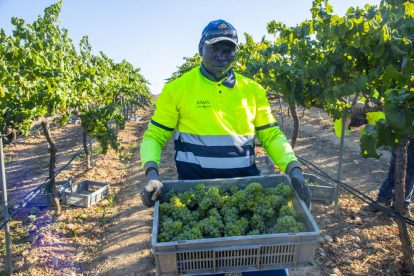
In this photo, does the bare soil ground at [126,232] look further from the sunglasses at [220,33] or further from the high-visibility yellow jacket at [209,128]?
the sunglasses at [220,33]

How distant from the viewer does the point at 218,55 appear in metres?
2.00

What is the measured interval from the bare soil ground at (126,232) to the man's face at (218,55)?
254 centimetres

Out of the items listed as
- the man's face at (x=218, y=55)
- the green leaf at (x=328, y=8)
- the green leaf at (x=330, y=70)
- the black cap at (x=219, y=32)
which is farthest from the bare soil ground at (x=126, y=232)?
the green leaf at (x=328, y=8)

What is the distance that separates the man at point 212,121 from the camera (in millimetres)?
2012

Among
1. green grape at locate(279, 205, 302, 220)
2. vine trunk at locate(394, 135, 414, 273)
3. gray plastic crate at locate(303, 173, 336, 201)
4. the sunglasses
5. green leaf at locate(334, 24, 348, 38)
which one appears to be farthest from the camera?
gray plastic crate at locate(303, 173, 336, 201)

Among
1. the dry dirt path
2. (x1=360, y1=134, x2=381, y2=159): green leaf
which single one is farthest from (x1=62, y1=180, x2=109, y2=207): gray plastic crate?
(x1=360, y1=134, x2=381, y2=159): green leaf

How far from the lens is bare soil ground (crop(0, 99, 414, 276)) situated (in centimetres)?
337

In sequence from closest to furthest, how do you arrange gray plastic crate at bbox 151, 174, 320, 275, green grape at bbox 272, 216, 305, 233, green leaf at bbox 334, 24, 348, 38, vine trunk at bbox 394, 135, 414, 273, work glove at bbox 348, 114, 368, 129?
gray plastic crate at bbox 151, 174, 320, 275 < green grape at bbox 272, 216, 305, 233 < green leaf at bbox 334, 24, 348, 38 < vine trunk at bbox 394, 135, 414, 273 < work glove at bbox 348, 114, 368, 129

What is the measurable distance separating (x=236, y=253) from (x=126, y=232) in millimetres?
3260

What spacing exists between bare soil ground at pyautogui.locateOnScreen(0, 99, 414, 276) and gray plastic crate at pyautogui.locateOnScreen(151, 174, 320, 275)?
2.03m

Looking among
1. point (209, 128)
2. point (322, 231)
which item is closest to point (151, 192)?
point (209, 128)

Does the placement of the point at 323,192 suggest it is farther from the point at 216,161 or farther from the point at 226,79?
the point at 226,79

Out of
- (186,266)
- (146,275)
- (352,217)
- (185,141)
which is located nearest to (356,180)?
(352,217)

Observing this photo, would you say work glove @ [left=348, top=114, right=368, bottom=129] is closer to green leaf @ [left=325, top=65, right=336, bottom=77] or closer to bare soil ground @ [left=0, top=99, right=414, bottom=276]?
green leaf @ [left=325, top=65, right=336, bottom=77]
